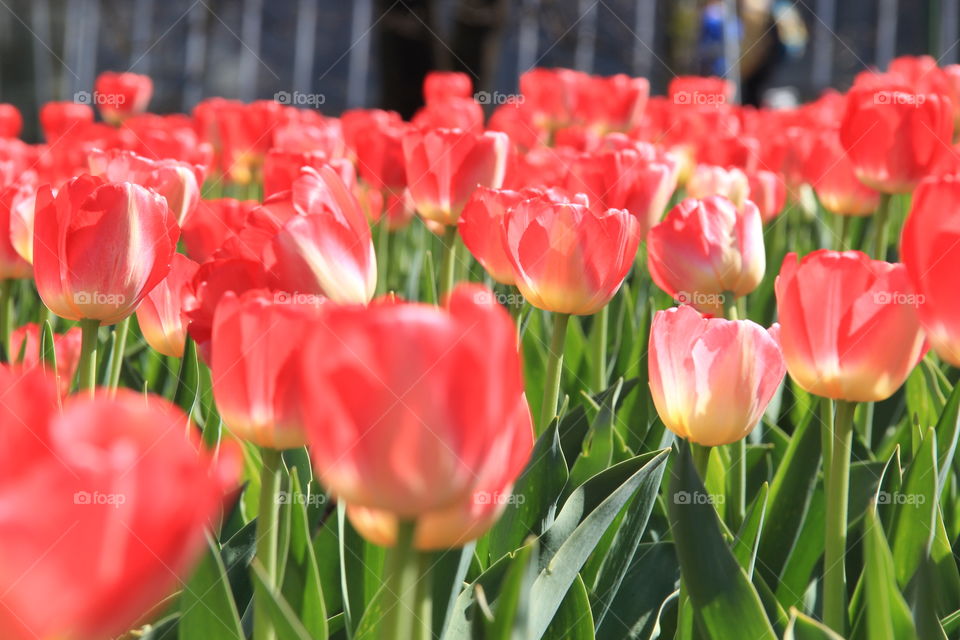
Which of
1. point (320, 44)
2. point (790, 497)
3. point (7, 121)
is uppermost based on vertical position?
point (320, 44)

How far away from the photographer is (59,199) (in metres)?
0.92

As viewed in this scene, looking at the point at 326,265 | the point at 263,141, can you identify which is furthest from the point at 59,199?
the point at 263,141

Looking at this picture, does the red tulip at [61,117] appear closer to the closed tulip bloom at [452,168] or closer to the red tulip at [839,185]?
the closed tulip bloom at [452,168]

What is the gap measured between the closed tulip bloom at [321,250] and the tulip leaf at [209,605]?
214mm

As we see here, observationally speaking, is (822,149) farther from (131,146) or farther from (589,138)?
(131,146)

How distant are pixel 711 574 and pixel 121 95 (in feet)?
9.68

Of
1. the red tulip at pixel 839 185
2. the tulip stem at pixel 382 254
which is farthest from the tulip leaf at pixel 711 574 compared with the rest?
the red tulip at pixel 839 185

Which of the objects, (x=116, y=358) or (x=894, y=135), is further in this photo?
(x=894, y=135)

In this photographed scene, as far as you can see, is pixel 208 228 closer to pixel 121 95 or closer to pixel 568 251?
pixel 568 251

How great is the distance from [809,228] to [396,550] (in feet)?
7.57

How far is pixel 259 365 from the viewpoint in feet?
2.04

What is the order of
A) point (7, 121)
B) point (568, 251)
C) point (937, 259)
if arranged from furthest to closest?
1. point (7, 121)
2. point (568, 251)
3. point (937, 259)

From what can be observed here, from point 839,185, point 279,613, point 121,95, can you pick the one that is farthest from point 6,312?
point 121,95

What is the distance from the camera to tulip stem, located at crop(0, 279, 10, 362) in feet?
4.57
